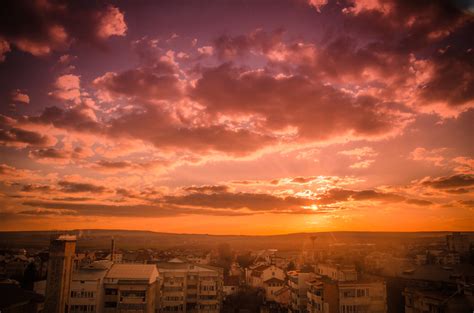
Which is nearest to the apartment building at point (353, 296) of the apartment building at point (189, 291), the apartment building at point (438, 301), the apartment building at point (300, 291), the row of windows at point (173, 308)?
the apartment building at point (438, 301)

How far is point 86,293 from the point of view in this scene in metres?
42.3

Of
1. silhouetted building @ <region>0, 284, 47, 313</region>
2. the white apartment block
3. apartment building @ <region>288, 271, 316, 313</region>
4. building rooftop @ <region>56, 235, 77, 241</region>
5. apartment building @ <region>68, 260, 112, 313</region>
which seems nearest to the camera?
silhouetted building @ <region>0, 284, 47, 313</region>

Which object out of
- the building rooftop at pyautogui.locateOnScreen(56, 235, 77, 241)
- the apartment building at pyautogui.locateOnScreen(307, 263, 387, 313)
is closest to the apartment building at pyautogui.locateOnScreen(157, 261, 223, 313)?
the building rooftop at pyautogui.locateOnScreen(56, 235, 77, 241)

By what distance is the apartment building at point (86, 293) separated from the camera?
41.8 m

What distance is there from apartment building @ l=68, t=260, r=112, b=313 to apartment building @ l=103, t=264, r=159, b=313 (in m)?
0.97

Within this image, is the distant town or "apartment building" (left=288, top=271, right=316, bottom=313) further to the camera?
"apartment building" (left=288, top=271, right=316, bottom=313)

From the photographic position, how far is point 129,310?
42719 mm

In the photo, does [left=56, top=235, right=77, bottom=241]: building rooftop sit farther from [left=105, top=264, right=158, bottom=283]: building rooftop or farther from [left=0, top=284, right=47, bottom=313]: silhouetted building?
[left=105, top=264, right=158, bottom=283]: building rooftop

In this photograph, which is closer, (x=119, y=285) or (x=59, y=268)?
(x=59, y=268)

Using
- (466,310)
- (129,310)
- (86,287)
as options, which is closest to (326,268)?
(466,310)

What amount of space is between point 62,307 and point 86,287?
3469 millimetres

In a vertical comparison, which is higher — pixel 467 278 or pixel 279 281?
pixel 467 278

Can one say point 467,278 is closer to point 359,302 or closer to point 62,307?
point 359,302

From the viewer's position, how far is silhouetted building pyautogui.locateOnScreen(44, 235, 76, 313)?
39.1m
